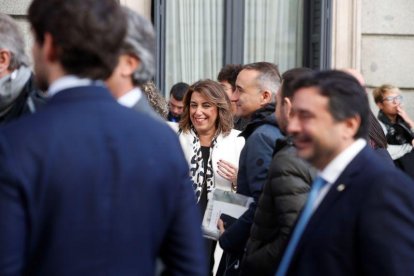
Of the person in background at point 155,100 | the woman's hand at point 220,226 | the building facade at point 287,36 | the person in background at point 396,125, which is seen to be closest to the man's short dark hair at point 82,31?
the woman's hand at point 220,226

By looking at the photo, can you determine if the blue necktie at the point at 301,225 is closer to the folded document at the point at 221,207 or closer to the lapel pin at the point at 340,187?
the lapel pin at the point at 340,187

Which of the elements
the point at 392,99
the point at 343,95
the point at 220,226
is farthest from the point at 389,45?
the point at 343,95

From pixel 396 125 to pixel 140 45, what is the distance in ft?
21.5

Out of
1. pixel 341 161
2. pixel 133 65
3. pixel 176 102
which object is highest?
pixel 133 65

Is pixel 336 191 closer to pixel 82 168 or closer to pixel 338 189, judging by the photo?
pixel 338 189

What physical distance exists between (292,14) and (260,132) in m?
5.80

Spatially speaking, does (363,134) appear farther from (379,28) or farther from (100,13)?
(379,28)

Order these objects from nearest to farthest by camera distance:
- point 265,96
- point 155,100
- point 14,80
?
point 14,80, point 265,96, point 155,100

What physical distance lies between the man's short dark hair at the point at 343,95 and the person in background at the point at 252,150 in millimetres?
1835

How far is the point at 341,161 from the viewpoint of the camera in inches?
140

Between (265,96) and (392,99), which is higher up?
(265,96)

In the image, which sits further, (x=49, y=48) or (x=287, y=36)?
(x=287, y=36)

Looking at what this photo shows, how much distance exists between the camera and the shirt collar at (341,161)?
3.55 m

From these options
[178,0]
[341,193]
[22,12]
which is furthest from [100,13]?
[178,0]
